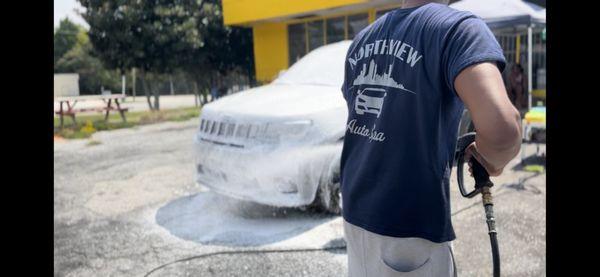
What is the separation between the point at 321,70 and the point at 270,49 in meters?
13.6

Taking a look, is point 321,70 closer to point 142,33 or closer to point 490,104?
point 490,104

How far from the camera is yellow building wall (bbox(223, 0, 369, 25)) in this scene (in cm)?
1429

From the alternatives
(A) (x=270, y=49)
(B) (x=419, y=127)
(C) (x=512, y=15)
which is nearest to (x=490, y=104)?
(B) (x=419, y=127)

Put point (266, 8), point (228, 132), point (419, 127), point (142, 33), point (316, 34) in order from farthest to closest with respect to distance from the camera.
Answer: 1. point (142, 33)
2. point (316, 34)
3. point (266, 8)
4. point (228, 132)
5. point (419, 127)

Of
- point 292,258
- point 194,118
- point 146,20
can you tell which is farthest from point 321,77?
point 146,20

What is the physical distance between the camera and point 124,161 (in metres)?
8.29

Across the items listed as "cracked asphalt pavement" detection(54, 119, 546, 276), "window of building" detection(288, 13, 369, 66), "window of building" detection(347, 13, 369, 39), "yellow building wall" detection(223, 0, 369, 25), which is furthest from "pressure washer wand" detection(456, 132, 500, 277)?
"window of building" detection(347, 13, 369, 39)

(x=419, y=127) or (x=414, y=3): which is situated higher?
(x=414, y=3)

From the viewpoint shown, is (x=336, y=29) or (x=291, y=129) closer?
(x=291, y=129)

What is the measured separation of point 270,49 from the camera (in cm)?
1878

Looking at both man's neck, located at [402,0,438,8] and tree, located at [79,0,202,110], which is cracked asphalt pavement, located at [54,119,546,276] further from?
tree, located at [79,0,202,110]

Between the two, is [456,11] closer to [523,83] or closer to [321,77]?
[321,77]

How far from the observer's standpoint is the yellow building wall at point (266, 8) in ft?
46.9
